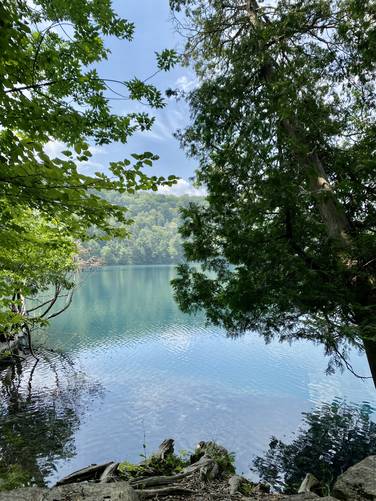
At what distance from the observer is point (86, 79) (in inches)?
146

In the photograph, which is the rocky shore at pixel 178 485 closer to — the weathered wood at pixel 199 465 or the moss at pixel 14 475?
the weathered wood at pixel 199 465

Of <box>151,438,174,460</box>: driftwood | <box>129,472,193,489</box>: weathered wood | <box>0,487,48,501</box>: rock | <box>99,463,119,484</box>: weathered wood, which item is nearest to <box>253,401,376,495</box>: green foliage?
<box>151,438,174,460</box>: driftwood

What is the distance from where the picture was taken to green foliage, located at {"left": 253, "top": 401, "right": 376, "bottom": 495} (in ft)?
25.8

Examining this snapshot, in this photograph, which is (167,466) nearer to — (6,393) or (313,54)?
(313,54)

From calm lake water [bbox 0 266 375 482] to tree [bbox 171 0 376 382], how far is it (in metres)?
4.79

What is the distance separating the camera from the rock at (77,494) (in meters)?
3.61

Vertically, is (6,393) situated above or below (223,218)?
below

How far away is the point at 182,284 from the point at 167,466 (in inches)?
136

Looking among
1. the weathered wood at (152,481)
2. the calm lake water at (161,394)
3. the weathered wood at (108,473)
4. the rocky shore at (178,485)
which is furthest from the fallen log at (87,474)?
the calm lake water at (161,394)

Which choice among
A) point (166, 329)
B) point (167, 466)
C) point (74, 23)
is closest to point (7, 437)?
point (167, 466)

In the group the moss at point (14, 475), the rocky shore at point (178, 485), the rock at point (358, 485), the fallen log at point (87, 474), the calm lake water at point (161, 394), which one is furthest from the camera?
the calm lake water at point (161, 394)

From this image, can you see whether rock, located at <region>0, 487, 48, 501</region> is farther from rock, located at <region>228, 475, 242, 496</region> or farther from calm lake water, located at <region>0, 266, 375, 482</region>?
calm lake water, located at <region>0, 266, 375, 482</region>

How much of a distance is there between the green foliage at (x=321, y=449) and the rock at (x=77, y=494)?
4642 millimetres

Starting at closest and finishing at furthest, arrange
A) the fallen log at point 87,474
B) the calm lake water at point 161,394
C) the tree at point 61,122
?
the tree at point 61,122 → the fallen log at point 87,474 → the calm lake water at point 161,394
